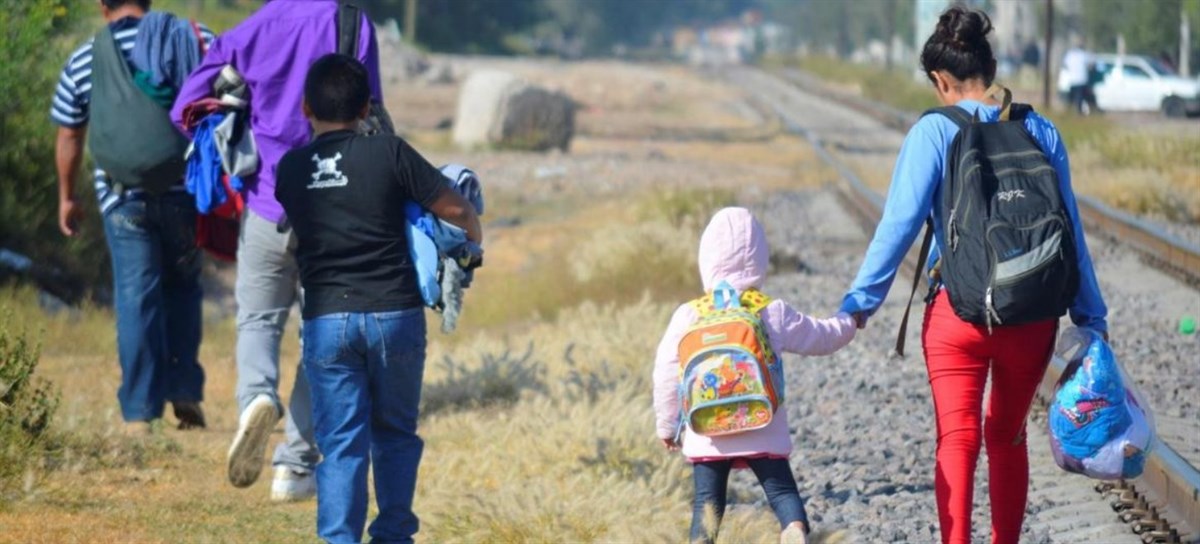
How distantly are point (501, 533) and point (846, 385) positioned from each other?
3.65 metres

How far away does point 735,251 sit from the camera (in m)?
4.94

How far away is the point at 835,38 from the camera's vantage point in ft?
385

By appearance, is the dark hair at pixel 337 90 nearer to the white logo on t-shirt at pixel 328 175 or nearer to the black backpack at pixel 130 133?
the white logo on t-shirt at pixel 328 175

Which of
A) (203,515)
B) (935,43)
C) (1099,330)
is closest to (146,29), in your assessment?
(203,515)

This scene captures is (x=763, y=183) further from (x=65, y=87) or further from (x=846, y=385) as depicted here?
(x=65, y=87)

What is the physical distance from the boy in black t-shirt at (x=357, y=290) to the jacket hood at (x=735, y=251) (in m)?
0.81

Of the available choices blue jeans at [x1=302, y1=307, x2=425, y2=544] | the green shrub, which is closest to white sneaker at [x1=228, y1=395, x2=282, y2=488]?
the green shrub

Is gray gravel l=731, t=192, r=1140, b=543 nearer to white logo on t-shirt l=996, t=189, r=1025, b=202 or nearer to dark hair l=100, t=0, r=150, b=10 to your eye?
white logo on t-shirt l=996, t=189, r=1025, b=202

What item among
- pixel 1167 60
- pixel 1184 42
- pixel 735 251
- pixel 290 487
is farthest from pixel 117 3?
pixel 1167 60

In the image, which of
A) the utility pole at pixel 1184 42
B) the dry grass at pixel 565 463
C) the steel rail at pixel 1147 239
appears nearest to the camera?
the dry grass at pixel 565 463

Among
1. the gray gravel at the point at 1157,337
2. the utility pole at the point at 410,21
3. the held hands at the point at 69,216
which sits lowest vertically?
the utility pole at the point at 410,21

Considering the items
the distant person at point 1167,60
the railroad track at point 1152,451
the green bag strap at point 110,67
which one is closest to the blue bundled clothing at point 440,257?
the railroad track at point 1152,451

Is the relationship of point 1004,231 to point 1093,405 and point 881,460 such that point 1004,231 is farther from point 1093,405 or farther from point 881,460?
point 881,460

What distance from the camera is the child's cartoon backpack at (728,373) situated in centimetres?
477
